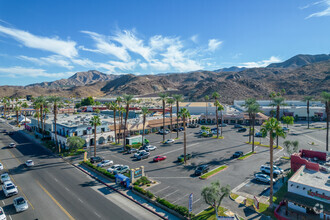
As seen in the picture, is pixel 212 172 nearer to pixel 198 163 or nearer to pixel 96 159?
pixel 198 163

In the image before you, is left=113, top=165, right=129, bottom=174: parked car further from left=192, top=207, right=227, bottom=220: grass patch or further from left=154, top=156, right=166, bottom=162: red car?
left=192, top=207, right=227, bottom=220: grass patch

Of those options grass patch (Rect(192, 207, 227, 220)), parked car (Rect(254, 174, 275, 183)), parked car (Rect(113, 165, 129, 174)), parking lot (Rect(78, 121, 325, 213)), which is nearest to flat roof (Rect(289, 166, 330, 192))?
parked car (Rect(254, 174, 275, 183))

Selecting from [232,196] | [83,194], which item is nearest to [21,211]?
[83,194]

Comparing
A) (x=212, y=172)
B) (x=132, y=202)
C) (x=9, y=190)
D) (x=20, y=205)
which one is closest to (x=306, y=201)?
(x=212, y=172)

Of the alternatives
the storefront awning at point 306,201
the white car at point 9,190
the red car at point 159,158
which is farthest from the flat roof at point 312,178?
the white car at point 9,190

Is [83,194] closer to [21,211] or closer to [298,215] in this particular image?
[21,211]

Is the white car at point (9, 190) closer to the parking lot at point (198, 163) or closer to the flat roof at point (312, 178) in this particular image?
the parking lot at point (198, 163)
